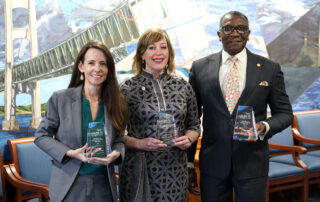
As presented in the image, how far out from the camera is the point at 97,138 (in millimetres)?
1556

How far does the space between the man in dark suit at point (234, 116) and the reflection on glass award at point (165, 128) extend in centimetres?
29

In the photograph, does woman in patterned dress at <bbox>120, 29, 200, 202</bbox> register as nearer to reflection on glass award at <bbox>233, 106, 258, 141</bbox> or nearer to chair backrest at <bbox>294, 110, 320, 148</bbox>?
reflection on glass award at <bbox>233, 106, 258, 141</bbox>

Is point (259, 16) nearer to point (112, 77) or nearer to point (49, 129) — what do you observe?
point (112, 77)

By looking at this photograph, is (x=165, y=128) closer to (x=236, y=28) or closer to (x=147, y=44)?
(x=147, y=44)

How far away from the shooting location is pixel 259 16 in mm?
4352

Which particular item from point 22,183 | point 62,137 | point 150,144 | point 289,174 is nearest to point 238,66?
point 150,144

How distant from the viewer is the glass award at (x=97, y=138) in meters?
1.55

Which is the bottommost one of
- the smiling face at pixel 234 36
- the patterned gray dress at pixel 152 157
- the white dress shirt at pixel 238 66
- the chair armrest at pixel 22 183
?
the chair armrest at pixel 22 183

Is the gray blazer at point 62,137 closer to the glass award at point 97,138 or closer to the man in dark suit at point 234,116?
the glass award at point 97,138

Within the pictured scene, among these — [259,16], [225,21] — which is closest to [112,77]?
[225,21]

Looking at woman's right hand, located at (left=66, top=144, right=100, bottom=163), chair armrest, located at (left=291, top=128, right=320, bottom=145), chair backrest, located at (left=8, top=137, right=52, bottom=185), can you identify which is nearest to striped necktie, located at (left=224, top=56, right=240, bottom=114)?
woman's right hand, located at (left=66, top=144, right=100, bottom=163)

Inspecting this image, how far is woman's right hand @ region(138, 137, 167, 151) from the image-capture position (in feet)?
5.85

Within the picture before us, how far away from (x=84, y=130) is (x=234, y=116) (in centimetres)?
A: 84

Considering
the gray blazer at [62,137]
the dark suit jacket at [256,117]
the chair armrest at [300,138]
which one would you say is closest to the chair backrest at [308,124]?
the chair armrest at [300,138]
